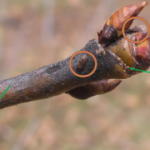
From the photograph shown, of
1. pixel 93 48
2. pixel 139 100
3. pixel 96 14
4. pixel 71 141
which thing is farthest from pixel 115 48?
pixel 96 14

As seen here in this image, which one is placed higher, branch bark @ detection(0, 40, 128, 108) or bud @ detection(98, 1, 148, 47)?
bud @ detection(98, 1, 148, 47)

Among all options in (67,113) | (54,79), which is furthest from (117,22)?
(67,113)

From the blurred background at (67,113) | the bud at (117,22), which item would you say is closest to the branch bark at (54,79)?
the bud at (117,22)

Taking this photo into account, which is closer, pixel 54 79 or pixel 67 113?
pixel 54 79

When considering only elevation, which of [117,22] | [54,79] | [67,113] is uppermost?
[117,22]

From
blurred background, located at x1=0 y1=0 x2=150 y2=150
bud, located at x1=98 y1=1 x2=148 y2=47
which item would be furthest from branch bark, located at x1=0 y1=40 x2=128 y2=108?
blurred background, located at x1=0 y1=0 x2=150 y2=150

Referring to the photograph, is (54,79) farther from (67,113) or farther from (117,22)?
(67,113)

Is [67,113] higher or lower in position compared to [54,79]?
lower

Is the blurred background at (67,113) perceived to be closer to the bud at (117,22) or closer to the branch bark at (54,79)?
the branch bark at (54,79)

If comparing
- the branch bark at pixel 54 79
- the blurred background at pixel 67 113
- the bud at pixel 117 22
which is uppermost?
the bud at pixel 117 22

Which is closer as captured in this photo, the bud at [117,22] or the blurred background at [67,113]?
the bud at [117,22]

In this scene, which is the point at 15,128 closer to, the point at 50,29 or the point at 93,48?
the point at 50,29

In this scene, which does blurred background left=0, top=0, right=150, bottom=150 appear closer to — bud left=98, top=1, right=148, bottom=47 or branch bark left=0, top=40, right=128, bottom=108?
branch bark left=0, top=40, right=128, bottom=108
